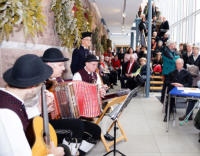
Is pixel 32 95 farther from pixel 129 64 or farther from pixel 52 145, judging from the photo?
pixel 129 64

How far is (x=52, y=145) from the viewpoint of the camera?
1.50 metres

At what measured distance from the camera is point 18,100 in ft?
4.27

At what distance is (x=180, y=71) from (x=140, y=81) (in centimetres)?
215

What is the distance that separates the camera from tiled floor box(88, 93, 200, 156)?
9.98 ft

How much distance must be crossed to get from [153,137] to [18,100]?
281cm

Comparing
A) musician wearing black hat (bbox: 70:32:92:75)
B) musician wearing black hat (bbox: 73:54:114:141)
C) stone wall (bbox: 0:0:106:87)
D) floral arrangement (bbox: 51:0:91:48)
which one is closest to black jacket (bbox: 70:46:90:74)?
musician wearing black hat (bbox: 70:32:92:75)

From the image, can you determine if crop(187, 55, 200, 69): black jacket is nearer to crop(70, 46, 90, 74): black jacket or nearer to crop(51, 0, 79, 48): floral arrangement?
crop(70, 46, 90, 74): black jacket

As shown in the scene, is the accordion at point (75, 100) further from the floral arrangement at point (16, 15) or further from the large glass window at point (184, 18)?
the large glass window at point (184, 18)

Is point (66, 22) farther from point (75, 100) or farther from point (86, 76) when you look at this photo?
point (75, 100)

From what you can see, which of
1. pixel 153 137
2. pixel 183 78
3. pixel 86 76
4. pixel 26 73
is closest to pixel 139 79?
pixel 183 78

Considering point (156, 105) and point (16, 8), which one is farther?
point (156, 105)

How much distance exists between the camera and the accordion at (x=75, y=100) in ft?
7.38

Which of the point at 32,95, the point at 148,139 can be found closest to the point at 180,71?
the point at 148,139

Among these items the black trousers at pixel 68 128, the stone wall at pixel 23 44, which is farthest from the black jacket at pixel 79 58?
the black trousers at pixel 68 128
